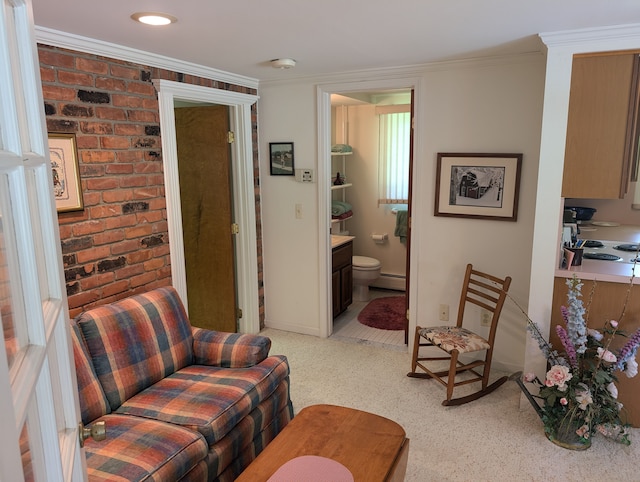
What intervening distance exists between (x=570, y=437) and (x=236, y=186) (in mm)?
2844

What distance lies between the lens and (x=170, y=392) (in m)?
2.32

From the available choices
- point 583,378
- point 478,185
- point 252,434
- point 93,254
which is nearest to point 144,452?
point 252,434

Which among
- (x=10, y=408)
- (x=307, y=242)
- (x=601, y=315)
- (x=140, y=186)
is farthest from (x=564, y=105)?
(x=10, y=408)

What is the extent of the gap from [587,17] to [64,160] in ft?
8.50

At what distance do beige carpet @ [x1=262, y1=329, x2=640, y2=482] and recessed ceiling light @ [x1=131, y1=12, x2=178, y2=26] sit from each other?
89.2 inches

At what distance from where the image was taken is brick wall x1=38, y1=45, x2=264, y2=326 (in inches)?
95.4

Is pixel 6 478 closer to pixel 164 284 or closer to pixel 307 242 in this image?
pixel 164 284

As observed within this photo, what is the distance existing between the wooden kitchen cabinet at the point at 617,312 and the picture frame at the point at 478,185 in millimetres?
707

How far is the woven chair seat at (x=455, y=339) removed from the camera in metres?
2.97

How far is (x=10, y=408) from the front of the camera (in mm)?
598

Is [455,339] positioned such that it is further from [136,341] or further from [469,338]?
[136,341]

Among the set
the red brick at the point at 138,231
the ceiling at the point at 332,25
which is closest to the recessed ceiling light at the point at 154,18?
the ceiling at the point at 332,25

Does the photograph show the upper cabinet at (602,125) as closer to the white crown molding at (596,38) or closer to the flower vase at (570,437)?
the white crown molding at (596,38)

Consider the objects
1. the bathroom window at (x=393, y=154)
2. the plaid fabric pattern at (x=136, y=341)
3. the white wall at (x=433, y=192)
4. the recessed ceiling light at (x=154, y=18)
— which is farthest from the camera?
the bathroom window at (x=393, y=154)
